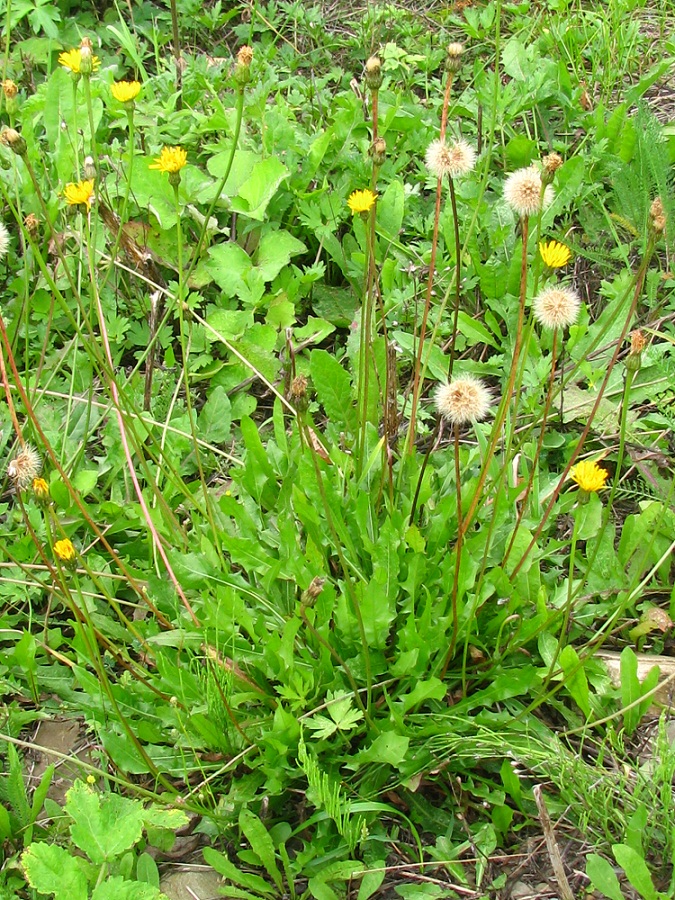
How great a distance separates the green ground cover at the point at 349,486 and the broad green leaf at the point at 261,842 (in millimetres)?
30

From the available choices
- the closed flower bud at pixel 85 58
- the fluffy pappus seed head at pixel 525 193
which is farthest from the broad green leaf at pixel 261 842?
the closed flower bud at pixel 85 58

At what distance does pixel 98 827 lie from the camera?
172cm

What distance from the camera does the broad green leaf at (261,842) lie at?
68.8 inches

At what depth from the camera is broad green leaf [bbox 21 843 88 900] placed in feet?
5.28

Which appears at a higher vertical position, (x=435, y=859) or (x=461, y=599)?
(x=461, y=599)

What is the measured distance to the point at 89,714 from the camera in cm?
193

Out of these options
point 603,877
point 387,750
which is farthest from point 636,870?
point 387,750

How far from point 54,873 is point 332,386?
4.63ft

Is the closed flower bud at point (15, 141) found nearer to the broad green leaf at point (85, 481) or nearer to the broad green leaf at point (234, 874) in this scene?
the broad green leaf at point (85, 481)

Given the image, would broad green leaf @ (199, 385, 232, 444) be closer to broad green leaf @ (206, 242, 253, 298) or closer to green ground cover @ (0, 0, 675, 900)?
green ground cover @ (0, 0, 675, 900)

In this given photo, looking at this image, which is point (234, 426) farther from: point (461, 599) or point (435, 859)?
point (435, 859)

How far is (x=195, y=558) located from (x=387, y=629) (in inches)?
Answer: 20.6

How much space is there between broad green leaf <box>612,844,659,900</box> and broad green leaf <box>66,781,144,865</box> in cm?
91

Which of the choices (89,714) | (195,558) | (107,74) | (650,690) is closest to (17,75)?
(107,74)
